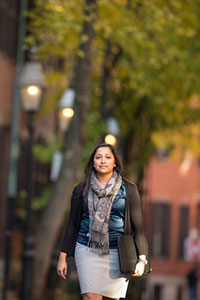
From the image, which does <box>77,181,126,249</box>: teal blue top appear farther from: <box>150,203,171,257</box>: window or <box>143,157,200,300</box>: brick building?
<box>150,203,171,257</box>: window

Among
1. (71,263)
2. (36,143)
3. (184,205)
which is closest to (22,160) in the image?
(36,143)

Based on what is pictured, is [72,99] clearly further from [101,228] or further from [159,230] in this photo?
[159,230]

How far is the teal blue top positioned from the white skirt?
63 mm

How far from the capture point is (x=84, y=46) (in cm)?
1631

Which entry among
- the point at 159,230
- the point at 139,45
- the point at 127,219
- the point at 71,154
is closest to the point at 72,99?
the point at 71,154

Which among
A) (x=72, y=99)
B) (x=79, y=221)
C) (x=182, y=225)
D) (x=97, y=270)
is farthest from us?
(x=182, y=225)

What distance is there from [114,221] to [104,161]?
1.53 feet

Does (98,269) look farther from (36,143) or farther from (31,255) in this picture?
(36,143)

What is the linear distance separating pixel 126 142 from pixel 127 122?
0.84 metres

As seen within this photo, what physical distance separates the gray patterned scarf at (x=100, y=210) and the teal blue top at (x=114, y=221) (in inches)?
2.2

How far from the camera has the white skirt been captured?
7.43 metres

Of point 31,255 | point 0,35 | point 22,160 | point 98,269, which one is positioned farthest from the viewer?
point 22,160

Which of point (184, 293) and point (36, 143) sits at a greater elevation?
point (36, 143)

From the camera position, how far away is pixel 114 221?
7465 millimetres
